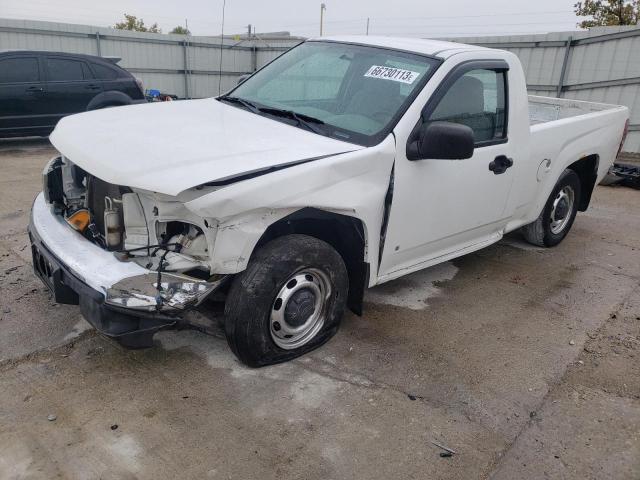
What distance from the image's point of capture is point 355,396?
318 centimetres

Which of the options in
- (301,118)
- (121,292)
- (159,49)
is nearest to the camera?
(121,292)

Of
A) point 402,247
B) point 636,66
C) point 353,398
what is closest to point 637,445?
point 353,398

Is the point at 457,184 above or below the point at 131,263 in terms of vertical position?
above

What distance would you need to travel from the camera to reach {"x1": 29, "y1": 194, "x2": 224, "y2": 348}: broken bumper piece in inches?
108

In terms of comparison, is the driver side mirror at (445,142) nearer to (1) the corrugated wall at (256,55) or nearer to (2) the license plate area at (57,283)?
(2) the license plate area at (57,283)

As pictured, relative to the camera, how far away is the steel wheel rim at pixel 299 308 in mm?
3246

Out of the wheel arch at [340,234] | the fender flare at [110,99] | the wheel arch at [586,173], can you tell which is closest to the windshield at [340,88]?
the wheel arch at [340,234]

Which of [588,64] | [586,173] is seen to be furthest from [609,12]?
[586,173]

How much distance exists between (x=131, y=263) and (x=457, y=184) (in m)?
2.22

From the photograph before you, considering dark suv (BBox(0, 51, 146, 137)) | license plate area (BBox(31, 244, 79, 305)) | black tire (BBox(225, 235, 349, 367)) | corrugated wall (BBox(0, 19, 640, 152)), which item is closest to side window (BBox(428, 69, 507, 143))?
black tire (BBox(225, 235, 349, 367))

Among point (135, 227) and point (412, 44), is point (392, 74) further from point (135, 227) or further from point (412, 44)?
point (135, 227)

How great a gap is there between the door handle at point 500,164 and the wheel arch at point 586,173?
1.81 metres

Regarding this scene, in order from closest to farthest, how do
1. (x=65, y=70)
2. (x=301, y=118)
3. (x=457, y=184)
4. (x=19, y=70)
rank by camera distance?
(x=301, y=118), (x=457, y=184), (x=19, y=70), (x=65, y=70)

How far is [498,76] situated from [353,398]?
265cm
